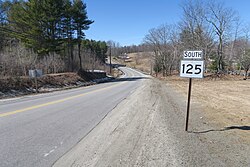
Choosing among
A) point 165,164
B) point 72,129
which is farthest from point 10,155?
point 165,164

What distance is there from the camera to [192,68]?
5.40 metres

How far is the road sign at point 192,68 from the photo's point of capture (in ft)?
17.2

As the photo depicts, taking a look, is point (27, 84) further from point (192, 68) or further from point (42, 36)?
point (192, 68)

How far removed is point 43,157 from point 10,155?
74 cm

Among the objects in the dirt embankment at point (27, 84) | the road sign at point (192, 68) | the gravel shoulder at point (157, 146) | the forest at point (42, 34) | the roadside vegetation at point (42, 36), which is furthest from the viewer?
the forest at point (42, 34)

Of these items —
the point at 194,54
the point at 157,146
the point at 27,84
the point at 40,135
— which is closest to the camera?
the point at 157,146

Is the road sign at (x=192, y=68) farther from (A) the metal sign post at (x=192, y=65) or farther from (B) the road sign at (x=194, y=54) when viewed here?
(B) the road sign at (x=194, y=54)

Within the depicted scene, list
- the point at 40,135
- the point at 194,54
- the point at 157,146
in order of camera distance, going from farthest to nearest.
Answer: the point at 194,54
the point at 40,135
the point at 157,146

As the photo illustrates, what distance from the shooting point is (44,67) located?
26.1 m

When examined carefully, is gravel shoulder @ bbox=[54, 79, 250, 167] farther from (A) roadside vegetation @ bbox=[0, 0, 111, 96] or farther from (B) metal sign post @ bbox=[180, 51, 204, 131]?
(A) roadside vegetation @ bbox=[0, 0, 111, 96]

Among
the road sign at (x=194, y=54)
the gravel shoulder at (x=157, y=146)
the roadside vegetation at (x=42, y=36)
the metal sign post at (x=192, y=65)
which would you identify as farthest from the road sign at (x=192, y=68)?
the roadside vegetation at (x=42, y=36)

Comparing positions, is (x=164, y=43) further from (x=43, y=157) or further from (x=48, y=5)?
(x=43, y=157)

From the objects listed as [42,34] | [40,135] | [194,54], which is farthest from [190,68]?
[42,34]

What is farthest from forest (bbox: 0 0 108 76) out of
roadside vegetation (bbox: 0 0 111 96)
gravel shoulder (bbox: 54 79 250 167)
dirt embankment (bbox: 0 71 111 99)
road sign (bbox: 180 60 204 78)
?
road sign (bbox: 180 60 204 78)
